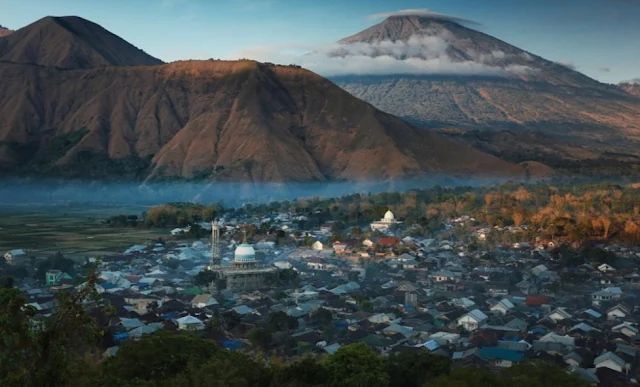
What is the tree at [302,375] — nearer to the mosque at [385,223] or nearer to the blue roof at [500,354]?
the blue roof at [500,354]

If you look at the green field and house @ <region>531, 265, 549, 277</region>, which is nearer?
house @ <region>531, 265, 549, 277</region>

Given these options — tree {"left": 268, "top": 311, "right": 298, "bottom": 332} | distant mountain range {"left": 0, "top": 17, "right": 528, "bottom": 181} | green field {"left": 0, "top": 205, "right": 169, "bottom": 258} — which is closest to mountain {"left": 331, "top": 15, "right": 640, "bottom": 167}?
distant mountain range {"left": 0, "top": 17, "right": 528, "bottom": 181}

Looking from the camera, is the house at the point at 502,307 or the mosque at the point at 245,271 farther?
the mosque at the point at 245,271

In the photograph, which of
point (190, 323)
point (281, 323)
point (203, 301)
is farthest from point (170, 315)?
A: point (281, 323)

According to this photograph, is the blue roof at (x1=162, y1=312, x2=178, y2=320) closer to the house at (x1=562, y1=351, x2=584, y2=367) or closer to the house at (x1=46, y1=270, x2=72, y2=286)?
the house at (x1=46, y1=270, x2=72, y2=286)

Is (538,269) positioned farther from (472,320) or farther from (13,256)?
(13,256)

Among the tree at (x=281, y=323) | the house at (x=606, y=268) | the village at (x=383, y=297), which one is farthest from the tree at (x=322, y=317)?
the house at (x=606, y=268)

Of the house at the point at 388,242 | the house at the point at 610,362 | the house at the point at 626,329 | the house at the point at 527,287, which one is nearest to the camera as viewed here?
the house at the point at 610,362

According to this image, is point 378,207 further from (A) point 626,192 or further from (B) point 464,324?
(B) point 464,324
